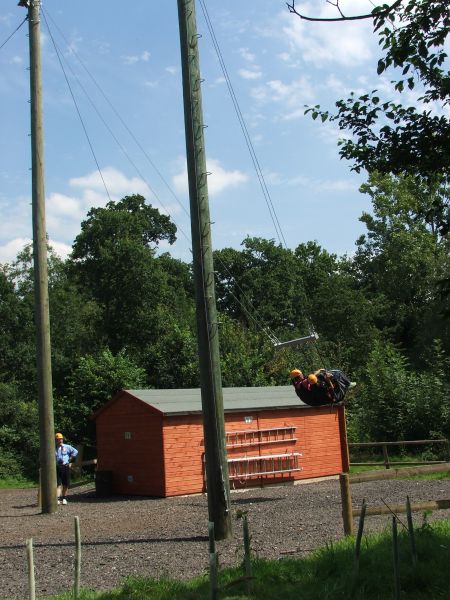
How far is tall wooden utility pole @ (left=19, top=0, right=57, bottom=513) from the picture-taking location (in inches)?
649

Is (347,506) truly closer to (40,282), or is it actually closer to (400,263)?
(40,282)

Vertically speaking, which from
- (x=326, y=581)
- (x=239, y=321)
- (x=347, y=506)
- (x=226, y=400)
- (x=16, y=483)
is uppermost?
(x=239, y=321)

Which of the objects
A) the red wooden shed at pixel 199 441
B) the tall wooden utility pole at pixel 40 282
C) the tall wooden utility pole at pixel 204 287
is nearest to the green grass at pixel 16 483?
the red wooden shed at pixel 199 441

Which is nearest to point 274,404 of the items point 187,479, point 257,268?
point 187,479

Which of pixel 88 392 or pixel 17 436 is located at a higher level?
pixel 88 392

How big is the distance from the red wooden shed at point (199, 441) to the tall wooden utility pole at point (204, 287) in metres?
8.87

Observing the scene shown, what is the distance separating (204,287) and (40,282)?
6.42 meters

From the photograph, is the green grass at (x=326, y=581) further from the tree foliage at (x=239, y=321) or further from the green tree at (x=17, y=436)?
the green tree at (x=17, y=436)

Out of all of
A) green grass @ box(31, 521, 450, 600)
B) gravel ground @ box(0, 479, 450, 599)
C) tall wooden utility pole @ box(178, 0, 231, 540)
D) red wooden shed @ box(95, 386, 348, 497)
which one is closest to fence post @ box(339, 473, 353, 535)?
gravel ground @ box(0, 479, 450, 599)

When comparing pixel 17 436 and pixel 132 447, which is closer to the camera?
pixel 132 447

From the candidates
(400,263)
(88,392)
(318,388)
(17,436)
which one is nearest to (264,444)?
(318,388)

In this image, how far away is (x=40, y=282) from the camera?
1689cm

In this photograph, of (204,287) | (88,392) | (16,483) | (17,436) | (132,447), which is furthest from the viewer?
(88,392)

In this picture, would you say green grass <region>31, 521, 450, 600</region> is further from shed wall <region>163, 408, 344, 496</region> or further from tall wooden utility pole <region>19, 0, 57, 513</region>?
shed wall <region>163, 408, 344, 496</region>
